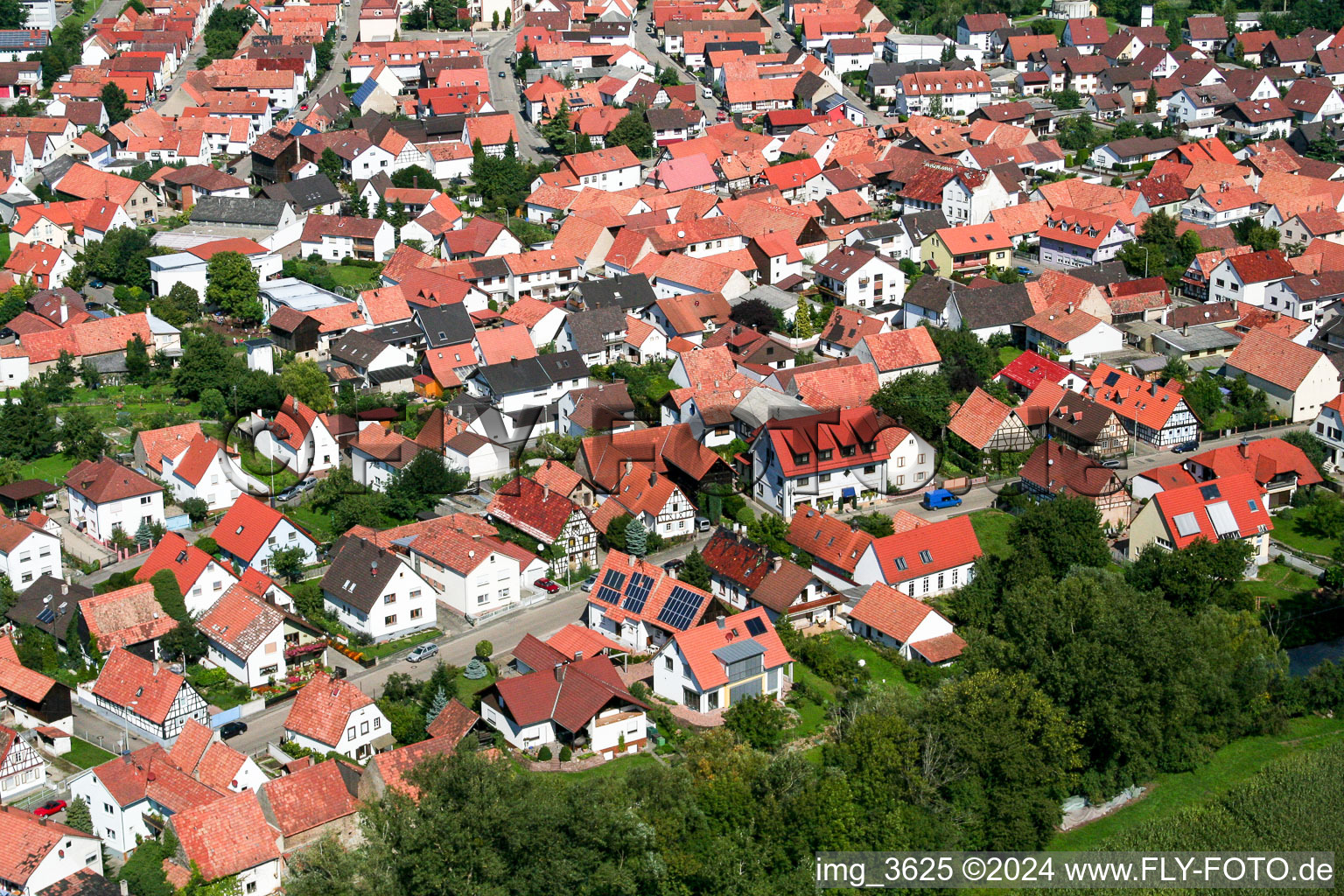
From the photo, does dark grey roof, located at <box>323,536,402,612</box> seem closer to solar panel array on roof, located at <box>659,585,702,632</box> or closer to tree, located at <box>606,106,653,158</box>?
solar panel array on roof, located at <box>659,585,702,632</box>

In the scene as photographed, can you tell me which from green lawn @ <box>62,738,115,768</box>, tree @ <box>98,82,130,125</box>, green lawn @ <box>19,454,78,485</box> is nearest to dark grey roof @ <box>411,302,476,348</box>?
green lawn @ <box>19,454,78,485</box>

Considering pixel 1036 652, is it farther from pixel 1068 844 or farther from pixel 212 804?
pixel 212 804

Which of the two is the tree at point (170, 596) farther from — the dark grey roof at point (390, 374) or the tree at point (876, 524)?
the tree at point (876, 524)

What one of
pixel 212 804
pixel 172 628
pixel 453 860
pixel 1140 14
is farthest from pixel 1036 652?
pixel 1140 14

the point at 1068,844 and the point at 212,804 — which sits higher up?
the point at 212,804

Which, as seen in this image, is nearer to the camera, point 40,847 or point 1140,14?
point 40,847
